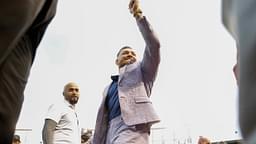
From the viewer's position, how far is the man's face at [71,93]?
225 centimetres

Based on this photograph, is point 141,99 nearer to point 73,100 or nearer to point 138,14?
point 138,14

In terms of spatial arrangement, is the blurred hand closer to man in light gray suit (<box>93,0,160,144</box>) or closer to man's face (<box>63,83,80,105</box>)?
man in light gray suit (<box>93,0,160,144</box>)

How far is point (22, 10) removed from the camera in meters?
0.57

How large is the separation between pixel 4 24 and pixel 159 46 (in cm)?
120

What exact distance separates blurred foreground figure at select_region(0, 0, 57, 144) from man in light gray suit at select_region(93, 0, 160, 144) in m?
0.91

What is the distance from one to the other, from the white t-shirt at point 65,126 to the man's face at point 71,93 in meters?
0.12

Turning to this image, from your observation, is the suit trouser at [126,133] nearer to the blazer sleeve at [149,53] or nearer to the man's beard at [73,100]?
the blazer sleeve at [149,53]

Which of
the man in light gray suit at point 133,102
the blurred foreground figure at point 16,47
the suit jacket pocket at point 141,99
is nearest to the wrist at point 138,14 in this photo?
→ the man in light gray suit at point 133,102

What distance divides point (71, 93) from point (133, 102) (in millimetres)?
705

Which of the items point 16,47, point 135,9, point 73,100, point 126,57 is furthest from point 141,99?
point 16,47

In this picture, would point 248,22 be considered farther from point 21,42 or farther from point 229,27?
point 21,42

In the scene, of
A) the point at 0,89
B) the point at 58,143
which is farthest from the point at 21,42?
the point at 58,143

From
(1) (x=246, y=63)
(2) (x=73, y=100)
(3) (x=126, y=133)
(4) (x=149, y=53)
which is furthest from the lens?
(2) (x=73, y=100)

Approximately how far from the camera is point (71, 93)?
228 cm
